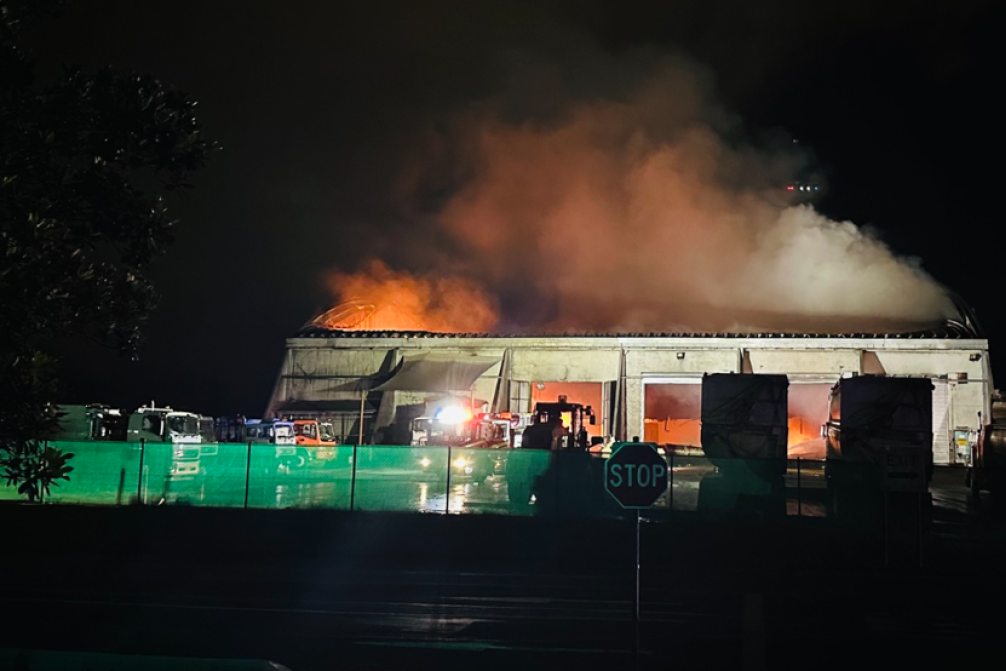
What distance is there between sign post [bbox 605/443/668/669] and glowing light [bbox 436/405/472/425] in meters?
26.4

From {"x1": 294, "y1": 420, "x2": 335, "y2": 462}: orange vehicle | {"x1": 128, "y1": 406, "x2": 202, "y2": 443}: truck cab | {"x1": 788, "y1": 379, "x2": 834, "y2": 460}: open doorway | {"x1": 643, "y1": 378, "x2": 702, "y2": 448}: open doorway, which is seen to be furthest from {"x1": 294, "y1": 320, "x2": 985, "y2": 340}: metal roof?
{"x1": 128, "y1": 406, "x2": 202, "y2": 443}: truck cab

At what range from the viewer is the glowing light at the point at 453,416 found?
34.9m

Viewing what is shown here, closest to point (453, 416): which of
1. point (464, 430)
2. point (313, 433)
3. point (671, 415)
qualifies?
point (464, 430)

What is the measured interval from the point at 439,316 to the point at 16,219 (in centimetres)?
4938

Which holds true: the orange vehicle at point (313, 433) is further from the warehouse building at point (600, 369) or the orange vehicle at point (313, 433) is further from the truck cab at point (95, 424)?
the truck cab at point (95, 424)

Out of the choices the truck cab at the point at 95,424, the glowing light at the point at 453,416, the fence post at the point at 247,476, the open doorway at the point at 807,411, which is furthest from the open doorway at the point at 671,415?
the fence post at the point at 247,476

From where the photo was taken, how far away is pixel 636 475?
868 centimetres

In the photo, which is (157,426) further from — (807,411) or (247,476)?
(807,411)

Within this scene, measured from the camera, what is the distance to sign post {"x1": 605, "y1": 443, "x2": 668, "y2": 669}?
8625 millimetres

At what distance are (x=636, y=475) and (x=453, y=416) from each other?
26.6m

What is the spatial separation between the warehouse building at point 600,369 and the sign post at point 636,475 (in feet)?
109

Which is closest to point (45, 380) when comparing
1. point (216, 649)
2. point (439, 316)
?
point (216, 649)

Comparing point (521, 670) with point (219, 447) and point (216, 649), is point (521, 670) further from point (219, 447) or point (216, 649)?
point (219, 447)

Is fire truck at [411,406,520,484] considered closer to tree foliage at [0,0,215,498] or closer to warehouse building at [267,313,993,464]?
warehouse building at [267,313,993,464]
